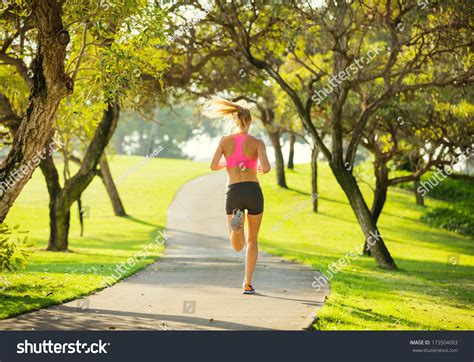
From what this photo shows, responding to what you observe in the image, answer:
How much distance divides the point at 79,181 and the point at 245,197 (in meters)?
12.2

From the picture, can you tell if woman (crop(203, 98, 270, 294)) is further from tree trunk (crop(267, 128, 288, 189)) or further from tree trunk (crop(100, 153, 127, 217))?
tree trunk (crop(267, 128, 288, 189))

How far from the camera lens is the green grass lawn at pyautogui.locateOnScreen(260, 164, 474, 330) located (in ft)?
31.3

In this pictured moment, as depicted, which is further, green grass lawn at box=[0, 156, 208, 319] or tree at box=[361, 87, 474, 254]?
tree at box=[361, 87, 474, 254]

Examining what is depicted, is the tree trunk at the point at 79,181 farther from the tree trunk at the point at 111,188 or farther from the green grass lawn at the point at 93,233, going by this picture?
the tree trunk at the point at 111,188

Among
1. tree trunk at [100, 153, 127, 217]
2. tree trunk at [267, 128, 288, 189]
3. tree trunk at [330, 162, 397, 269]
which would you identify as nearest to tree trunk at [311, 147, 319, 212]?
tree trunk at [267, 128, 288, 189]

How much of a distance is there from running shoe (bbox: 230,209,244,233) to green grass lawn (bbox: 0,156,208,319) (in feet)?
8.58

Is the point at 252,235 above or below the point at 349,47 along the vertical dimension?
below

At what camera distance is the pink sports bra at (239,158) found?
31.7 ft

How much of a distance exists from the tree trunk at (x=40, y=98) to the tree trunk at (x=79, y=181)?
33.1 ft

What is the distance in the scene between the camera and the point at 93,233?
33.8 metres

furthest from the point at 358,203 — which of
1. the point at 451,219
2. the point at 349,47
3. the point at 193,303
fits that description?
the point at 451,219
